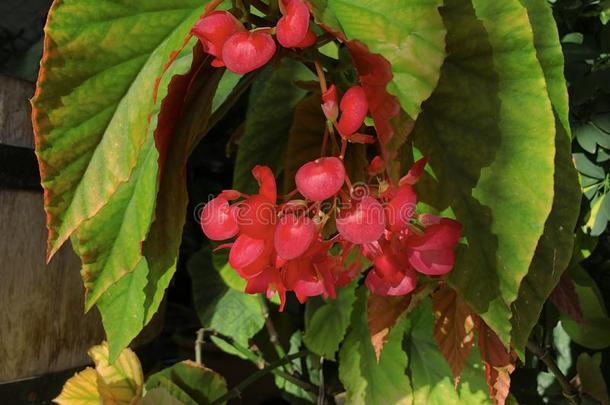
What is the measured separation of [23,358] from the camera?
812 millimetres

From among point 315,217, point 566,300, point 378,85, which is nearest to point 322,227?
point 315,217

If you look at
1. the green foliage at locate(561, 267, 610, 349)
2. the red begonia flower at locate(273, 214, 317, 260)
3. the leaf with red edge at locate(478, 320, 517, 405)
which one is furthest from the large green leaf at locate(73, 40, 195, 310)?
the green foliage at locate(561, 267, 610, 349)

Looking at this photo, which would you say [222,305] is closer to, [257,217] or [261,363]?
[261,363]

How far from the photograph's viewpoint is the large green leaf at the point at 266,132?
0.80 m

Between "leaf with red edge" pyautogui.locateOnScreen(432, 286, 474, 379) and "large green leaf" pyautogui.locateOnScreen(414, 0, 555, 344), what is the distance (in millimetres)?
165

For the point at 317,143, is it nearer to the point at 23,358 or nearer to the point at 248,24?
the point at 248,24

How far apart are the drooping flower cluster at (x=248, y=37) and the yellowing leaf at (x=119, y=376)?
1.56ft

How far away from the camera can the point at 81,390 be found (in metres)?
0.80

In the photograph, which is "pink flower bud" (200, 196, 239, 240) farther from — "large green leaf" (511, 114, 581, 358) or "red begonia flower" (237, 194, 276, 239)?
"large green leaf" (511, 114, 581, 358)

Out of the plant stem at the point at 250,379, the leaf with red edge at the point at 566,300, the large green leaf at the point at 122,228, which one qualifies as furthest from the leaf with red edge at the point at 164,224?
the leaf with red edge at the point at 566,300

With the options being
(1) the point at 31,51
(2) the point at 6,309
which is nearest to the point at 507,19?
(2) the point at 6,309

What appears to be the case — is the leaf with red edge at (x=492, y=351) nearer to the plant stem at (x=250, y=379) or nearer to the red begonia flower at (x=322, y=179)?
the red begonia flower at (x=322, y=179)

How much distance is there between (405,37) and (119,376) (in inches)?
22.0

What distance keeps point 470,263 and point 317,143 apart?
9.5 inches
